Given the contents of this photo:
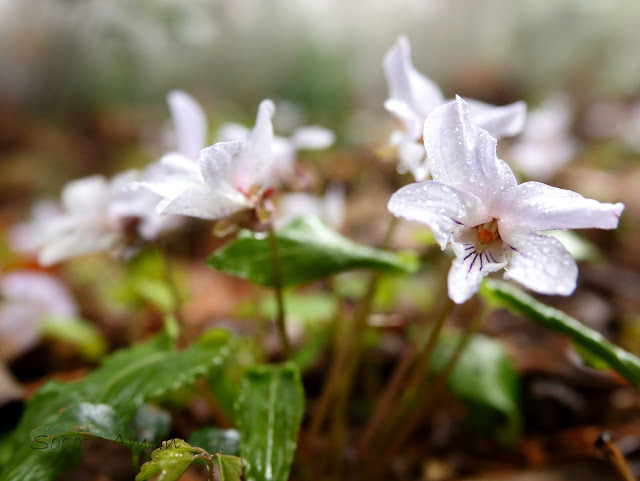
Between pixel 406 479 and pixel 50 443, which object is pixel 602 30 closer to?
pixel 406 479

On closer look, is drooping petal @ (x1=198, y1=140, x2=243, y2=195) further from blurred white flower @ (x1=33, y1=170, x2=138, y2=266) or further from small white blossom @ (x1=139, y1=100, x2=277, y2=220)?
blurred white flower @ (x1=33, y1=170, x2=138, y2=266)

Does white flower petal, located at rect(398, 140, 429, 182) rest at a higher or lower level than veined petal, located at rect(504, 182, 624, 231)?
lower

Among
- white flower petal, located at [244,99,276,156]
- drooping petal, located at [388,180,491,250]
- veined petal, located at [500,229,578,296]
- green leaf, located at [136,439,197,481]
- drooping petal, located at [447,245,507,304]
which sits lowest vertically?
green leaf, located at [136,439,197,481]

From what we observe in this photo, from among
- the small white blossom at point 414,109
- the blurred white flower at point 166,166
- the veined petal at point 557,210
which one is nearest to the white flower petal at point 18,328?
the blurred white flower at point 166,166

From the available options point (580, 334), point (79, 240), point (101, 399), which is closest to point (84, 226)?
point (79, 240)

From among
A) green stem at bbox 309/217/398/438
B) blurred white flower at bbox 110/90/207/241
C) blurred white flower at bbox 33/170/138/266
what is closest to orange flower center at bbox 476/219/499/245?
green stem at bbox 309/217/398/438
